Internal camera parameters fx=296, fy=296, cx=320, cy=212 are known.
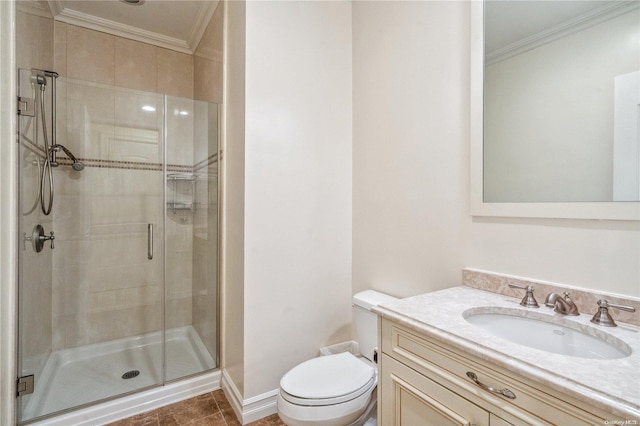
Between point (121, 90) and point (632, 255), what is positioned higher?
point (121, 90)

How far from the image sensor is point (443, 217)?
1442mm

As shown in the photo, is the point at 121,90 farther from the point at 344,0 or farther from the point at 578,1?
the point at 578,1

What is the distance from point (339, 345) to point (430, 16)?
78.3 inches

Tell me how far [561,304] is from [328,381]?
967 mm

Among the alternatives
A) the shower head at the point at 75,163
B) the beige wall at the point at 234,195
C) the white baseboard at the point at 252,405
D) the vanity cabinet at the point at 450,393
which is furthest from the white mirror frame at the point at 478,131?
the shower head at the point at 75,163

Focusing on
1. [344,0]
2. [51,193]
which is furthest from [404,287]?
[51,193]

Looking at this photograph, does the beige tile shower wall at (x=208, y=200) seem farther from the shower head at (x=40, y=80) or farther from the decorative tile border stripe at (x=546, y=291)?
the decorative tile border stripe at (x=546, y=291)

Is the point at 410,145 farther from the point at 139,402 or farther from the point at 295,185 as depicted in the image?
the point at 139,402

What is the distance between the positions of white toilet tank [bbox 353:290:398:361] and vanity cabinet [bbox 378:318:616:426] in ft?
1.67

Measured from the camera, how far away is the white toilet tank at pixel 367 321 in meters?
1.57

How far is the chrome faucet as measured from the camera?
0.96m

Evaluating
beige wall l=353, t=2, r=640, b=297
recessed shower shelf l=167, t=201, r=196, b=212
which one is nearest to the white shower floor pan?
recessed shower shelf l=167, t=201, r=196, b=212

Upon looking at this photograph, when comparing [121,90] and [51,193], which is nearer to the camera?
[51,193]

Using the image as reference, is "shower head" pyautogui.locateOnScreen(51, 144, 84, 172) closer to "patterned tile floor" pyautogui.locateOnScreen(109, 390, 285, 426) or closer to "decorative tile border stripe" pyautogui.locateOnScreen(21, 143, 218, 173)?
"decorative tile border stripe" pyautogui.locateOnScreen(21, 143, 218, 173)
